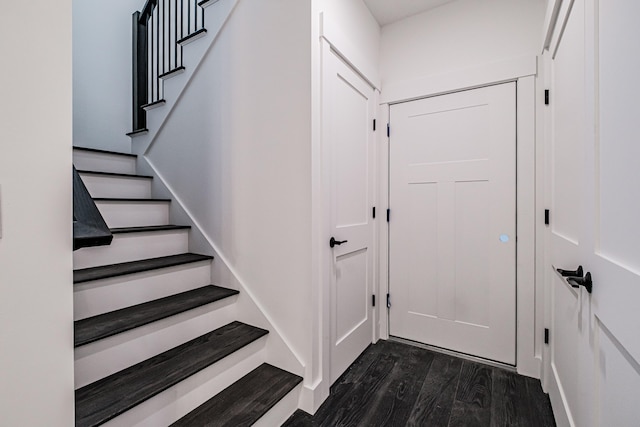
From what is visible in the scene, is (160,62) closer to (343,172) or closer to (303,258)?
(343,172)

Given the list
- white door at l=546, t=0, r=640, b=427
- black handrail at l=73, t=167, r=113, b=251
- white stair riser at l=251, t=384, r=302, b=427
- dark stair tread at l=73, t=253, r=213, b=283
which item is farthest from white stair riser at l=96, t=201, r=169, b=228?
white door at l=546, t=0, r=640, b=427

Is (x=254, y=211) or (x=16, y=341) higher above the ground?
(x=254, y=211)

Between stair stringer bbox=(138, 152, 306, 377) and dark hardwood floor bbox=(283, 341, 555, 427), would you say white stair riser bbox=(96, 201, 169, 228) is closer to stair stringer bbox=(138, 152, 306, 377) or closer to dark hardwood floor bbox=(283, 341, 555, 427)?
stair stringer bbox=(138, 152, 306, 377)

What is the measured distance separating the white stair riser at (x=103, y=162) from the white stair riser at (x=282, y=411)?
7.26 ft

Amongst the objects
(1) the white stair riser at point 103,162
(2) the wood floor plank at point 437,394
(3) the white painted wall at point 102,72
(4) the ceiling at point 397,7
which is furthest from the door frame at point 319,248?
(3) the white painted wall at point 102,72

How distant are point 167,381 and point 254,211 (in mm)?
947

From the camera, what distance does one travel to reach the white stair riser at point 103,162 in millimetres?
2213

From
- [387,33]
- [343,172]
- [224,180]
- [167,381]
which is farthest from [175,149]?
[387,33]

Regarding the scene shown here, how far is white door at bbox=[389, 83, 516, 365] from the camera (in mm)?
1951

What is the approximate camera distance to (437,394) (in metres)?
1.68

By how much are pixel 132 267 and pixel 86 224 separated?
2.94 ft

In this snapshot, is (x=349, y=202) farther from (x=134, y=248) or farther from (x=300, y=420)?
(x=134, y=248)

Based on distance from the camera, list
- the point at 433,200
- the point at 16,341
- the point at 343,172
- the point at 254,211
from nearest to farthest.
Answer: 1. the point at 16,341
2. the point at 254,211
3. the point at 343,172
4. the point at 433,200

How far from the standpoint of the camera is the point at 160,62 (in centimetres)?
280
